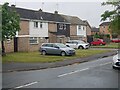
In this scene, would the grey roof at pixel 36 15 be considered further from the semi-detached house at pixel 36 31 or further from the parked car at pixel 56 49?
the parked car at pixel 56 49

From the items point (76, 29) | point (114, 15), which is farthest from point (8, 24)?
point (76, 29)

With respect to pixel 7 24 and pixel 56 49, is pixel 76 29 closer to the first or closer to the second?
pixel 56 49

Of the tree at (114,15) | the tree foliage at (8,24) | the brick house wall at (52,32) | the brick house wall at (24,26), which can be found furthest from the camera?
the brick house wall at (52,32)

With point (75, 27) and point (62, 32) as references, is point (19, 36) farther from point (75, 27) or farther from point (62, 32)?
point (75, 27)

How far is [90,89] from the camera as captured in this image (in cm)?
1187

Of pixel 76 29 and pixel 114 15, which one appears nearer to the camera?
pixel 114 15

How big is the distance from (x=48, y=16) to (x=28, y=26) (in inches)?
401

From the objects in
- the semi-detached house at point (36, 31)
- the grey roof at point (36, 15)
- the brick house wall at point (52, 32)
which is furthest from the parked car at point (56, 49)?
the brick house wall at point (52, 32)

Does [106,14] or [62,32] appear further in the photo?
[62,32]

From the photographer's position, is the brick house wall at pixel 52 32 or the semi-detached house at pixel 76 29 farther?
the semi-detached house at pixel 76 29

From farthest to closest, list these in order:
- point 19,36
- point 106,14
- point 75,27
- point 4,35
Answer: point 75,27 → point 19,36 → point 106,14 → point 4,35

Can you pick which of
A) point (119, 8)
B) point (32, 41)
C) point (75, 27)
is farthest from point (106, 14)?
point (75, 27)

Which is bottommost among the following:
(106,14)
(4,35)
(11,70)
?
(11,70)

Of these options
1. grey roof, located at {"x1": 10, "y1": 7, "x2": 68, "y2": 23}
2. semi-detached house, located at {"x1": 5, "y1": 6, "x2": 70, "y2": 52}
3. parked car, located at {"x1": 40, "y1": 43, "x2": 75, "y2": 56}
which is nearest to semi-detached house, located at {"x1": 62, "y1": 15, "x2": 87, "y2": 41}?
semi-detached house, located at {"x1": 5, "y1": 6, "x2": 70, "y2": 52}
